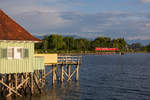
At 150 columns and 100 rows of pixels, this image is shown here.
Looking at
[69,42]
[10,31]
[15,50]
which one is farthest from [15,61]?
[69,42]

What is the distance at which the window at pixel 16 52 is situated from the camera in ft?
88.4

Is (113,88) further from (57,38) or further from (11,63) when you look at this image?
(57,38)

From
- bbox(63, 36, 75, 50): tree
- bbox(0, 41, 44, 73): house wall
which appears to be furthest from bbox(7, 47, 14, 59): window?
bbox(63, 36, 75, 50): tree

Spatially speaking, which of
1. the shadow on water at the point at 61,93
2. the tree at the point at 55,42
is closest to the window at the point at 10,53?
the shadow on water at the point at 61,93

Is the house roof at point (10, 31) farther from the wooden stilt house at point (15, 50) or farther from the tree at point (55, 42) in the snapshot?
the tree at point (55, 42)

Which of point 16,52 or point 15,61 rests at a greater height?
point 16,52

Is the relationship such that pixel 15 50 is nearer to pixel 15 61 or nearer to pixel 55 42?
pixel 15 61

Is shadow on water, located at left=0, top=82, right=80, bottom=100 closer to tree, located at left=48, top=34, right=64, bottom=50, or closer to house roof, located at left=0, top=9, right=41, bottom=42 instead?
house roof, located at left=0, top=9, right=41, bottom=42

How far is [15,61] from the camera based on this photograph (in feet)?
89.0

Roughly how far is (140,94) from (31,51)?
44.5ft

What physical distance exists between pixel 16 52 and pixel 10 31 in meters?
2.41

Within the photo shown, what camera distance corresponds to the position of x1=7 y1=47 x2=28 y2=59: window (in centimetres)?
2695

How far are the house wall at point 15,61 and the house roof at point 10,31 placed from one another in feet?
1.71

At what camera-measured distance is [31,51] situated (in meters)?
28.3
